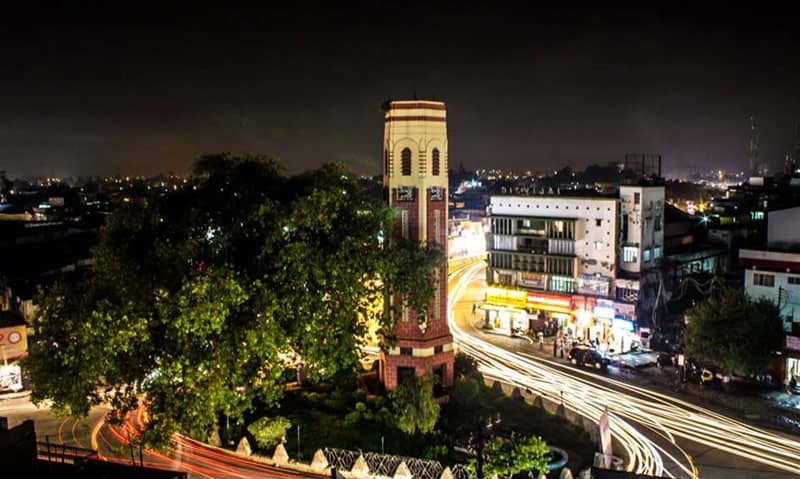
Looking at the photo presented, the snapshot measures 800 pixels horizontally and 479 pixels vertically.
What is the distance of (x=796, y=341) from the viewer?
136 ft

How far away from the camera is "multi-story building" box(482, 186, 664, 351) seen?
177ft

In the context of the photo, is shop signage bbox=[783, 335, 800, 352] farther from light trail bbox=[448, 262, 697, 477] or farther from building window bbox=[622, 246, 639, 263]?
building window bbox=[622, 246, 639, 263]

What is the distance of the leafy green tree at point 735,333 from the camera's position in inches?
1624

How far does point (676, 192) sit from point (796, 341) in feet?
399

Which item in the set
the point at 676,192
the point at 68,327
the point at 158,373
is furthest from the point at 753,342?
the point at 676,192

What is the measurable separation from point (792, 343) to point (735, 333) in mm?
3400

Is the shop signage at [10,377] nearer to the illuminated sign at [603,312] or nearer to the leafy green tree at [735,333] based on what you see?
the illuminated sign at [603,312]

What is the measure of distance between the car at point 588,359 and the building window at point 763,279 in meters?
11.1

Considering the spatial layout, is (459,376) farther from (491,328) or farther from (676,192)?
(676,192)

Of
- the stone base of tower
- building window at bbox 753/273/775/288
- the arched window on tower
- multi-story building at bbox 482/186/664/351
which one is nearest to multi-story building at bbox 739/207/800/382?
building window at bbox 753/273/775/288

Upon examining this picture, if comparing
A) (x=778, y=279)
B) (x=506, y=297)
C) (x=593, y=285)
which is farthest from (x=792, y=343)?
(x=506, y=297)

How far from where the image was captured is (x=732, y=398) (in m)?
39.8

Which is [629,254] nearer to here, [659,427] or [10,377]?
[659,427]

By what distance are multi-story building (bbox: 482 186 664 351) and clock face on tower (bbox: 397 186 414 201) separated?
22560 millimetres
